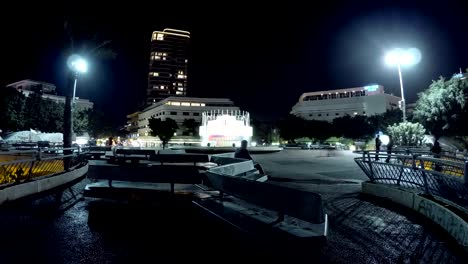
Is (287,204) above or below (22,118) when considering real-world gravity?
below

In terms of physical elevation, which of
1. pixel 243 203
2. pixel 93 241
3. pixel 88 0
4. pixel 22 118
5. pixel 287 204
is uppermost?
pixel 88 0

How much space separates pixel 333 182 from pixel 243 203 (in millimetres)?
6177

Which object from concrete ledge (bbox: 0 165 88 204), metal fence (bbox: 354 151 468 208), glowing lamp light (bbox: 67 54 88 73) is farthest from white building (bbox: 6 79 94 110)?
metal fence (bbox: 354 151 468 208)

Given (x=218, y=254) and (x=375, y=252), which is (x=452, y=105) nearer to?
(x=375, y=252)

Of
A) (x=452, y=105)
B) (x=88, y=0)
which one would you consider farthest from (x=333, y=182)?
(x=452, y=105)

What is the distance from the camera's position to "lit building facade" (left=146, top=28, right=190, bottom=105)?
164750 millimetres

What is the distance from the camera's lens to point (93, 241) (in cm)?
420

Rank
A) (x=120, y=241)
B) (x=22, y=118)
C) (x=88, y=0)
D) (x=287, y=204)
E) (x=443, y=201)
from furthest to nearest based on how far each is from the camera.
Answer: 1. (x=22, y=118)
2. (x=88, y=0)
3. (x=443, y=201)
4. (x=120, y=241)
5. (x=287, y=204)

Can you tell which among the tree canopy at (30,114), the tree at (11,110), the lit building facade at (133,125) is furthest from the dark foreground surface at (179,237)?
the lit building facade at (133,125)

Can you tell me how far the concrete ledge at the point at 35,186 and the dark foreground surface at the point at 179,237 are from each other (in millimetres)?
392

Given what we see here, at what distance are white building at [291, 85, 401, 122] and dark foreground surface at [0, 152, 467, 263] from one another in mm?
124775

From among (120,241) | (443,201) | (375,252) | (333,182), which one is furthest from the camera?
(333,182)

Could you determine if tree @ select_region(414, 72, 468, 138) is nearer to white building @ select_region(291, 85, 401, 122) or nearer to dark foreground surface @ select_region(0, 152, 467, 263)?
dark foreground surface @ select_region(0, 152, 467, 263)

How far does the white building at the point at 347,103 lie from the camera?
4685 inches
